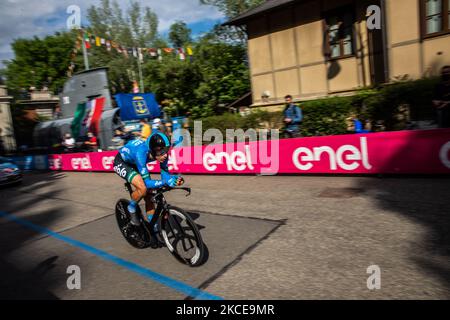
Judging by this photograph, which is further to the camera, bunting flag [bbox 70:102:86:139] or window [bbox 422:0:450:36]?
bunting flag [bbox 70:102:86:139]

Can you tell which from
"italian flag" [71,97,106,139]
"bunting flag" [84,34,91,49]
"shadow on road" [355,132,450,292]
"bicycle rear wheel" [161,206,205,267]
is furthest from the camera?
"italian flag" [71,97,106,139]

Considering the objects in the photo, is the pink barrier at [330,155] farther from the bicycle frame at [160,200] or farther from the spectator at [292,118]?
the bicycle frame at [160,200]

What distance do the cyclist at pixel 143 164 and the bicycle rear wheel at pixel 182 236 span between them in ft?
1.38

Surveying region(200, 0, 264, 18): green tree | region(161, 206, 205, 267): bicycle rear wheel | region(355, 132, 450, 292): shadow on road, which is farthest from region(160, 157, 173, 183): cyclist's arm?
region(200, 0, 264, 18): green tree

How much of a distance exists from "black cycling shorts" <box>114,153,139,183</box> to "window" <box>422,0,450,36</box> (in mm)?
11535

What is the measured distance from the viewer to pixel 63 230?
6.55 meters

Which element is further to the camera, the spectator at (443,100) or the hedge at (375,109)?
the hedge at (375,109)

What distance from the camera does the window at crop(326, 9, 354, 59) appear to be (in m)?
14.1

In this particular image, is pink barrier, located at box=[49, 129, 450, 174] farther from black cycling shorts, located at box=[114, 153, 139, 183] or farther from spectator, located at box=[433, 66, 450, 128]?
black cycling shorts, located at box=[114, 153, 139, 183]

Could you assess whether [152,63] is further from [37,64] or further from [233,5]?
[37,64]

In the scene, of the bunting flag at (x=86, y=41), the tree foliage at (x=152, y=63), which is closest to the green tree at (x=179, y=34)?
the tree foliage at (x=152, y=63)

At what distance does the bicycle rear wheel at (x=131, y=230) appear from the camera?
4.89m

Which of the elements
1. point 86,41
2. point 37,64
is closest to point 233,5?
point 86,41

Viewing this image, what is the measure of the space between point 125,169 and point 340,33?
12958mm
